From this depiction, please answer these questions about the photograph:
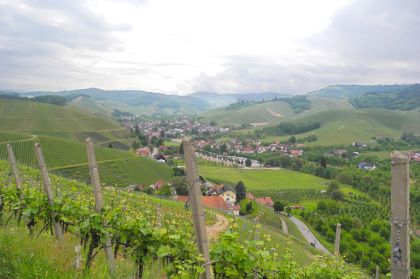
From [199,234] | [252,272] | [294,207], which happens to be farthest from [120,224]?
[294,207]

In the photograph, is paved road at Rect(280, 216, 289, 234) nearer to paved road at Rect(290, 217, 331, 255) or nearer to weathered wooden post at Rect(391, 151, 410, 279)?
paved road at Rect(290, 217, 331, 255)

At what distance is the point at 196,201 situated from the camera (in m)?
3.81

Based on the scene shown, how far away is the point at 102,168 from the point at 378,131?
132m

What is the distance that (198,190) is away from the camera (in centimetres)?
379

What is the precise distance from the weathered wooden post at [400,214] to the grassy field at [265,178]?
64.0 m

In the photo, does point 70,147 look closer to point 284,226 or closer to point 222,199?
point 222,199

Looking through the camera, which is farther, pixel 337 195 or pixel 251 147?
pixel 251 147

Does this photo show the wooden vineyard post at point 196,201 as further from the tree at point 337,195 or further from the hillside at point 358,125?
the hillside at point 358,125

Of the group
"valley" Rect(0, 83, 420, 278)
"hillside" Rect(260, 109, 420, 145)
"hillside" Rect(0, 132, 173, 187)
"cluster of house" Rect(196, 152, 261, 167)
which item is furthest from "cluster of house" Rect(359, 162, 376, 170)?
"hillside" Rect(0, 132, 173, 187)

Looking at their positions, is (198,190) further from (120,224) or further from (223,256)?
(120,224)

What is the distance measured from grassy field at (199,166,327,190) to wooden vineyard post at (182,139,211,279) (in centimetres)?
6339

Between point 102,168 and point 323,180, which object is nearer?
point 102,168

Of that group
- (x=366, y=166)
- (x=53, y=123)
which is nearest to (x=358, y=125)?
(x=366, y=166)

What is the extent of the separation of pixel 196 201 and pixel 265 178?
7377cm
